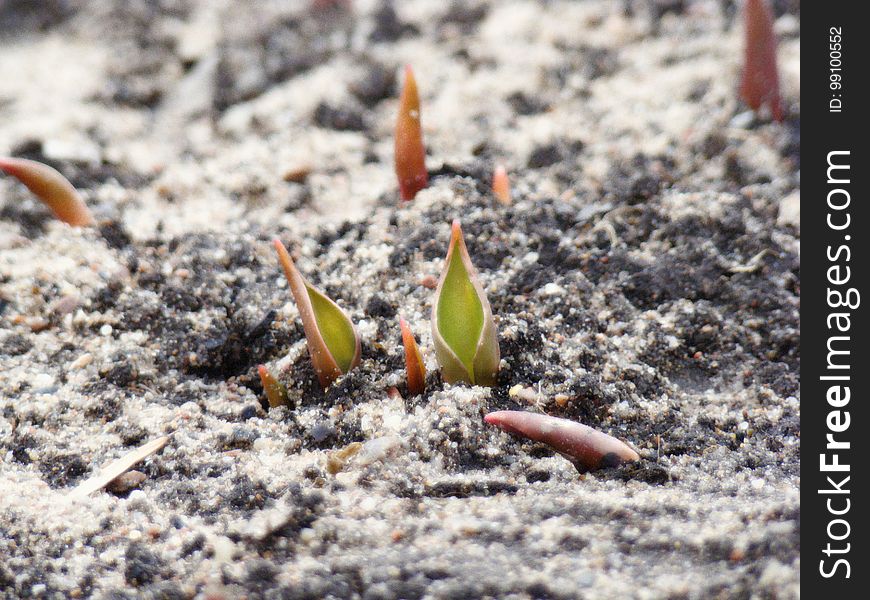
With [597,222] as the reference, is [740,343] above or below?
below

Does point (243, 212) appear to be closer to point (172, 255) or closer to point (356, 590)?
point (172, 255)

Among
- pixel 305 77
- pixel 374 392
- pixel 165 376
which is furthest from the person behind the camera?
pixel 305 77

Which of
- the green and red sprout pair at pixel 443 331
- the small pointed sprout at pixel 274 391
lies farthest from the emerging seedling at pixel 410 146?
the small pointed sprout at pixel 274 391

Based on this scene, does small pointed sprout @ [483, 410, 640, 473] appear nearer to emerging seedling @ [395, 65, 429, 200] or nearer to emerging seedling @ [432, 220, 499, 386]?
emerging seedling @ [432, 220, 499, 386]

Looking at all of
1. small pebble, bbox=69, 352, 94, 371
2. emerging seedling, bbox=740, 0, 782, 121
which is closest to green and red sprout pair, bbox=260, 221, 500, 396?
small pebble, bbox=69, 352, 94, 371

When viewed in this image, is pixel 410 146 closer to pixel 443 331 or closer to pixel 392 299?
pixel 392 299
